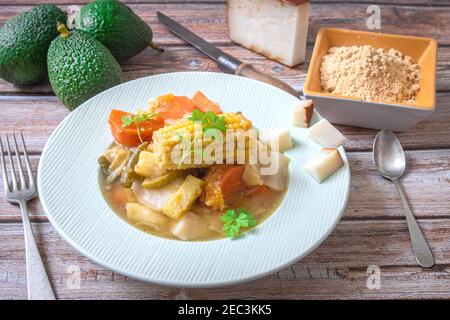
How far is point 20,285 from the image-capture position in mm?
1633

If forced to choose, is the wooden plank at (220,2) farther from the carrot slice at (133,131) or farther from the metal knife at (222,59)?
the carrot slice at (133,131)

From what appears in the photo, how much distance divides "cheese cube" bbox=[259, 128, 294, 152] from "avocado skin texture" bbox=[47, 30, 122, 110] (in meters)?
0.72

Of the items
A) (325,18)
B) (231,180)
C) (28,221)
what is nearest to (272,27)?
(325,18)

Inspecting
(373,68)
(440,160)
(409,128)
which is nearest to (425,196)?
(440,160)

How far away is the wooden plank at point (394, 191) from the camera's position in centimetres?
187

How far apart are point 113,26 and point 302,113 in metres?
1.00

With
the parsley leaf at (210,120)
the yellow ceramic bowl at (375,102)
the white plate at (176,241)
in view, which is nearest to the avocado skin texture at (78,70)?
the white plate at (176,241)

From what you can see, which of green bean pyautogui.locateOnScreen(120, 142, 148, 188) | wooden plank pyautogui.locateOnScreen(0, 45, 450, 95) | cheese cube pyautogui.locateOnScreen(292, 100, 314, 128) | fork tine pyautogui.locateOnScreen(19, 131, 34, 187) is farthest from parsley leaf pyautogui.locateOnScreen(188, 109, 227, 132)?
wooden plank pyautogui.locateOnScreen(0, 45, 450, 95)

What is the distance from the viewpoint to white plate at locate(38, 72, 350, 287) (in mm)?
1503

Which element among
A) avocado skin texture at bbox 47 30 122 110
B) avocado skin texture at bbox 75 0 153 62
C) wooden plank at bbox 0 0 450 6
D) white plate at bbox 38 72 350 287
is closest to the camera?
white plate at bbox 38 72 350 287

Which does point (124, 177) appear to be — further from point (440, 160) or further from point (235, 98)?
point (440, 160)

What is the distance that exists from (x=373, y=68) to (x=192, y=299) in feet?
3.93

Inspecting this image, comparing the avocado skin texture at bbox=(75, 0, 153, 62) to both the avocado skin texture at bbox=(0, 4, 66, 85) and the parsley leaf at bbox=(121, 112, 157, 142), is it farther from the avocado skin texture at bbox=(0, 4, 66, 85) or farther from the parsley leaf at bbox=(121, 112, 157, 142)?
the parsley leaf at bbox=(121, 112, 157, 142)

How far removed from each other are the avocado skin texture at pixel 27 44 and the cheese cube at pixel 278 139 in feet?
3.59
